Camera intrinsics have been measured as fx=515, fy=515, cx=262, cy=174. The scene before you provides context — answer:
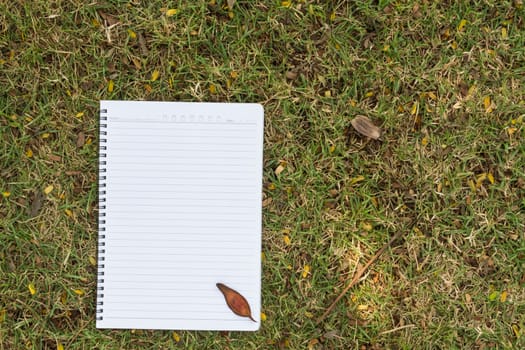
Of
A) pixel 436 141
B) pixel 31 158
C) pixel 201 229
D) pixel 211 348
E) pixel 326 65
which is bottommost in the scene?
pixel 211 348

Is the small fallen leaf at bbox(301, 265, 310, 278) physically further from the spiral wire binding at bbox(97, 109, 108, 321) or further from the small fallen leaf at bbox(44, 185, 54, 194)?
the small fallen leaf at bbox(44, 185, 54, 194)

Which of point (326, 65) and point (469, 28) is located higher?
point (469, 28)

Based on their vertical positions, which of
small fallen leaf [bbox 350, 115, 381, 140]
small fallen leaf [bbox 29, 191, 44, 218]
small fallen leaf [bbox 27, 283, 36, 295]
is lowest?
small fallen leaf [bbox 27, 283, 36, 295]

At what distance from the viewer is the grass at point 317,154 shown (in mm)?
1625

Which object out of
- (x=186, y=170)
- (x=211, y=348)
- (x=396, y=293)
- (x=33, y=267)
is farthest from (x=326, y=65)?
(x=33, y=267)

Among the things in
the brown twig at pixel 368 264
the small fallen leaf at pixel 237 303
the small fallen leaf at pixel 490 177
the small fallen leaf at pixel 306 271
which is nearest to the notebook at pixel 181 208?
the small fallen leaf at pixel 237 303

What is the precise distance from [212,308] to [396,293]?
0.59 m

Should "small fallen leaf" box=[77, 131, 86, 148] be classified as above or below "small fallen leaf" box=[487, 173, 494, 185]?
below

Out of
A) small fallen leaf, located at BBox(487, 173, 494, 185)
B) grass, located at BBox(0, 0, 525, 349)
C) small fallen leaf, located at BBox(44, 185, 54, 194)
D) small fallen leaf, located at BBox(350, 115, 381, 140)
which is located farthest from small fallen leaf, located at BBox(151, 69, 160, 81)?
small fallen leaf, located at BBox(487, 173, 494, 185)

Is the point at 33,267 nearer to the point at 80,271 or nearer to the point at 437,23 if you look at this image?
the point at 80,271

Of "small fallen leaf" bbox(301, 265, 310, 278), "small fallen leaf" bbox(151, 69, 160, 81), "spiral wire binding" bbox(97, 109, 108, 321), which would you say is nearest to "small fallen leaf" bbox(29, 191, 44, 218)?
"spiral wire binding" bbox(97, 109, 108, 321)

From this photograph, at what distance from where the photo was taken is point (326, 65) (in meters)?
1.64

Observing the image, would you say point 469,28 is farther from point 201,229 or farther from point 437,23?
point 201,229

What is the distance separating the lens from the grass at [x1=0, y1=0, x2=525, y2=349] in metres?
A: 1.62
